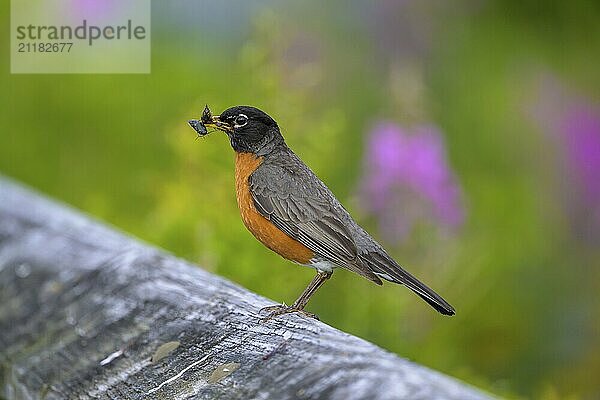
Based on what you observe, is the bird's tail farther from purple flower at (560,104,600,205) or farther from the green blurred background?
purple flower at (560,104,600,205)

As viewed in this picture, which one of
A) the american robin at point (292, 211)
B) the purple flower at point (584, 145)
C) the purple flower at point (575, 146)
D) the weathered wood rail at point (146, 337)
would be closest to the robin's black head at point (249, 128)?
the american robin at point (292, 211)

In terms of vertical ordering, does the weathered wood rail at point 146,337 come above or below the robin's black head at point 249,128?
below

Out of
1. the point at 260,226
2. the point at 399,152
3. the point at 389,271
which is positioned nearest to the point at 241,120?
the point at 260,226

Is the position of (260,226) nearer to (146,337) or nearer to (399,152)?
(146,337)

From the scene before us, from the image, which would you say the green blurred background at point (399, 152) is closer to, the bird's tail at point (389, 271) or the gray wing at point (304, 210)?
the gray wing at point (304, 210)

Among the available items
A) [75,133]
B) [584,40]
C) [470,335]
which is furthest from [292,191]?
[584,40]

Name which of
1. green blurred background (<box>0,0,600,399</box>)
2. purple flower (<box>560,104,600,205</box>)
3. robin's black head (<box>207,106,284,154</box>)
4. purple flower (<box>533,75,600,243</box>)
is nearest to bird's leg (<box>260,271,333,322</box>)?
robin's black head (<box>207,106,284,154</box>)
